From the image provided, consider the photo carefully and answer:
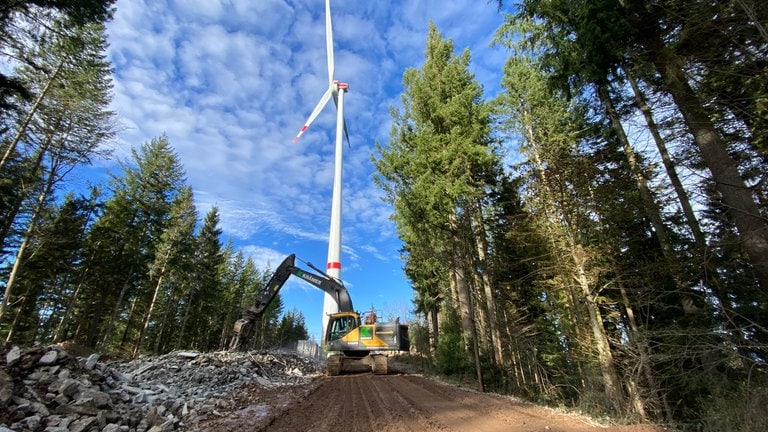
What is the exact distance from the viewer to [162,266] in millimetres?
24016

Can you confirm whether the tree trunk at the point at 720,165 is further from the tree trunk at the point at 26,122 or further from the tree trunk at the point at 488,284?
the tree trunk at the point at 26,122

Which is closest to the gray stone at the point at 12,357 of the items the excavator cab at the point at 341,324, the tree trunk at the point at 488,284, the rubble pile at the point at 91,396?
the rubble pile at the point at 91,396

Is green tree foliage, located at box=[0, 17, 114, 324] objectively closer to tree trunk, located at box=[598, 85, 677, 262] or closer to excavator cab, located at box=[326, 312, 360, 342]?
excavator cab, located at box=[326, 312, 360, 342]

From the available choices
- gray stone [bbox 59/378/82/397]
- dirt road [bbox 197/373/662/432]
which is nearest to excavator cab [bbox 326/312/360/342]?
dirt road [bbox 197/373/662/432]

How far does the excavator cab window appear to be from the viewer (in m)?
15.8

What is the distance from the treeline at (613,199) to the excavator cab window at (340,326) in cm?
454

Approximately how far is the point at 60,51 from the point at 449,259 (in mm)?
18863

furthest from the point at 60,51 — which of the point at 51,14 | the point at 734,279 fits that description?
the point at 734,279

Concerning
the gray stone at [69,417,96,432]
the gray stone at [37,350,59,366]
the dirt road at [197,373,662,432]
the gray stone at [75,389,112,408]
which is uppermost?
the gray stone at [37,350,59,366]

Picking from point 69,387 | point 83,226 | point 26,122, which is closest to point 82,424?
point 69,387

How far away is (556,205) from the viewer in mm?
8594

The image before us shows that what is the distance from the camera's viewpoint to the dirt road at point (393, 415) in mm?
5230

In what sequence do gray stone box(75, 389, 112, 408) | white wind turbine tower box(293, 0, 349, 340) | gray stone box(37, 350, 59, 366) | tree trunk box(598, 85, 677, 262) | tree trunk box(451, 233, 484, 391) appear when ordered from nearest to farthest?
gray stone box(75, 389, 112, 408) → gray stone box(37, 350, 59, 366) → tree trunk box(598, 85, 677, 262) → tree trunk box(451, 233, 484, 391) → white wind turbine tower box(293, 0, 349, 340)

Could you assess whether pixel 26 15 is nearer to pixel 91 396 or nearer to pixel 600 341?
pixel 91 396
